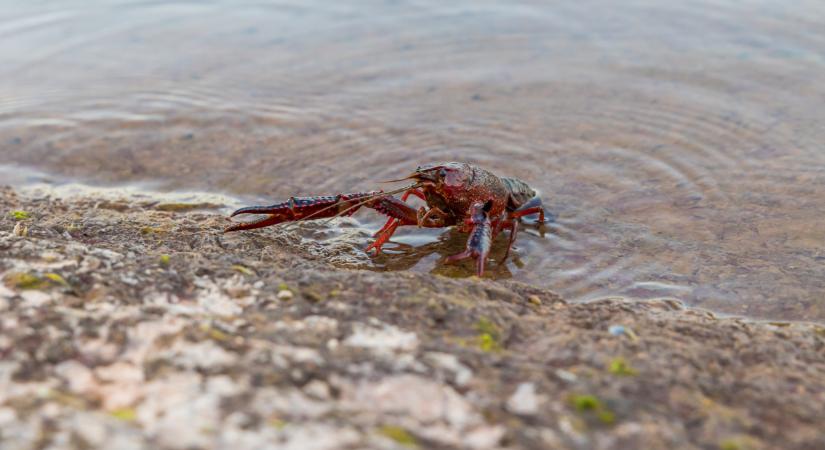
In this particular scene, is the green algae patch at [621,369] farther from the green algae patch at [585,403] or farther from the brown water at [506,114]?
the brown water at [506,114]

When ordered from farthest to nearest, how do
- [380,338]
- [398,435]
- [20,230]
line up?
[20,230]
[380,338]
[398,435]

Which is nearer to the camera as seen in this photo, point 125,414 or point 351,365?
point 125,414

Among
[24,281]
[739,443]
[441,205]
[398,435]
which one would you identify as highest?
[24,281]

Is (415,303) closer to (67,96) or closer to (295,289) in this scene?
(295,289)

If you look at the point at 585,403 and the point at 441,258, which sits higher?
the point at 585,403

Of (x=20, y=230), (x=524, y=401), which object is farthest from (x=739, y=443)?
(x=20, y=230)

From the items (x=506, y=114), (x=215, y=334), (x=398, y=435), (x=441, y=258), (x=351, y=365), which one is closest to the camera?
(x=398, y=435)

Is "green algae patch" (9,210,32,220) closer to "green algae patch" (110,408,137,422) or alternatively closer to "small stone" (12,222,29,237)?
"small stone" (12,222,29,237)

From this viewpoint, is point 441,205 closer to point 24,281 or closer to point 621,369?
point 621,369

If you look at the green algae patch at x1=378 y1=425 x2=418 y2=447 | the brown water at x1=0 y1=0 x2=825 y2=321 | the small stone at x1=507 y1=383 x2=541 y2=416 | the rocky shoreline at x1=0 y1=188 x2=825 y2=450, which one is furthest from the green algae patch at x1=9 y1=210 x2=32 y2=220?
the small stone at x1=507 y1=383 x2=541 y2=416
